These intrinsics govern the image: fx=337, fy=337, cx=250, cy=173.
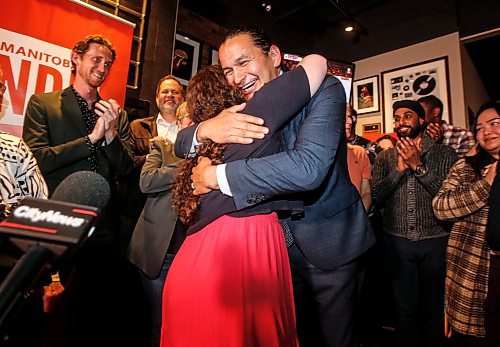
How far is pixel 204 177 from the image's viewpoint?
3.75ft

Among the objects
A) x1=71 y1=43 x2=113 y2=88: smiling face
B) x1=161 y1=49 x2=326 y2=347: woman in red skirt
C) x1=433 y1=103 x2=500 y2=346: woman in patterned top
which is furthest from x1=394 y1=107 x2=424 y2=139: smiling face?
x1=71 y1=43 x2=113 y2=88: smiling face

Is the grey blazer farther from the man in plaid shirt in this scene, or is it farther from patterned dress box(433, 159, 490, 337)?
the man in plaid shirt

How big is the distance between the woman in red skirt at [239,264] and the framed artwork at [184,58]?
3627mm

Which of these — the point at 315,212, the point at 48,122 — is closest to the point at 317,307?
the point at 315,212

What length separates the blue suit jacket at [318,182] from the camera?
1058 millimetres

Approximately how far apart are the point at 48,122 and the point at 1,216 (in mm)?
1090

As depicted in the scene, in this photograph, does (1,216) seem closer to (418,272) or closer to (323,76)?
(323,76)

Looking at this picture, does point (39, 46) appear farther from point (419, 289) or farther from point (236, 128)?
point (419, 289)

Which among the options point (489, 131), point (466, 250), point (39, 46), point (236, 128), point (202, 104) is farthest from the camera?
point (39, 46)

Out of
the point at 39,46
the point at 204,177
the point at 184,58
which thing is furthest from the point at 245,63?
the point at 184,58

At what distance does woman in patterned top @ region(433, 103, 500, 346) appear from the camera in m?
1.91

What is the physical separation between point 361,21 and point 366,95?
1345 mm

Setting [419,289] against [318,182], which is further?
[419,289]

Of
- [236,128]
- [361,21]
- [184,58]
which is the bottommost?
[236,128]
